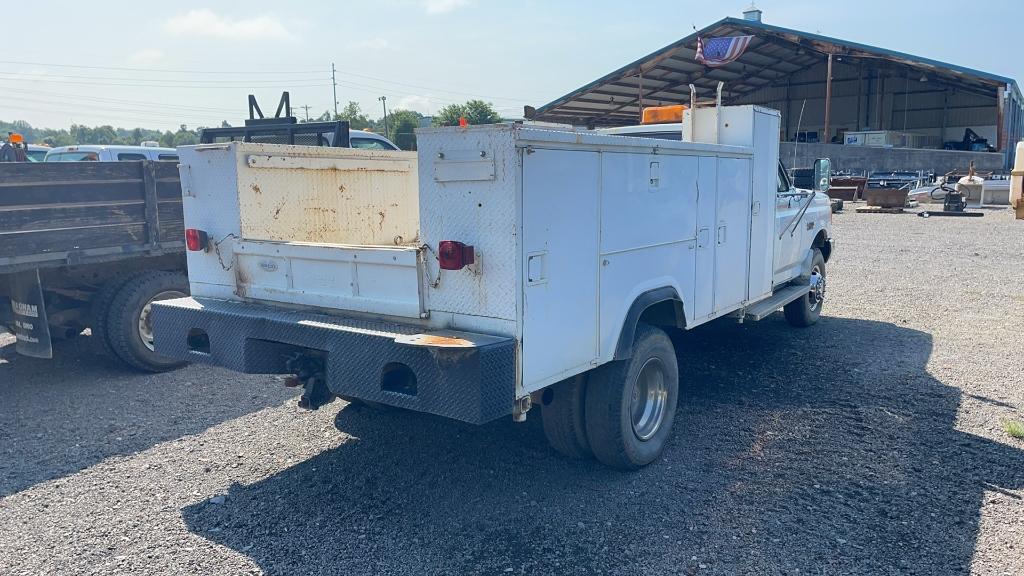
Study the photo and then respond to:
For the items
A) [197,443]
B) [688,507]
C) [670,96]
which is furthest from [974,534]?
[670,96]

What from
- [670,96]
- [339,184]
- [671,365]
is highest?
[670,96]

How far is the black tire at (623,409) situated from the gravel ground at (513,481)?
0.51 ft

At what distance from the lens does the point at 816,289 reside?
27.3 feet

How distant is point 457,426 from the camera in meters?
5.29

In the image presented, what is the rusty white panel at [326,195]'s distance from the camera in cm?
471

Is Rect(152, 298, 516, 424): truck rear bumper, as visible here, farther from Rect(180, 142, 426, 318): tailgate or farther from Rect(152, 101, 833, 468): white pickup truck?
Rect(180, 142, 426, 318): tailgate

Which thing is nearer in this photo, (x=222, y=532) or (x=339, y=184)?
(x=222, y=532)

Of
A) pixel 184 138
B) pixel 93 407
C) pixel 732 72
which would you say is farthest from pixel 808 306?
pixel 184 138

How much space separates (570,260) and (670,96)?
44021 millimetres

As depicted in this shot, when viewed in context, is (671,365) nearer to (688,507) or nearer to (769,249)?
(688,507)

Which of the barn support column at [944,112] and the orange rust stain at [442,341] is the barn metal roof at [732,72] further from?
the orange rust stain at [442,341]

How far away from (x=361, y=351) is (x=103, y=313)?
3.88m

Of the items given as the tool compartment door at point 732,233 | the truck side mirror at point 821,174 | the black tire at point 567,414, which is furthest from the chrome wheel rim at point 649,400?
the truck side mirror at point 821,174

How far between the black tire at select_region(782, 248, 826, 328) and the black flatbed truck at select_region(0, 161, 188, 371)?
5.94m
